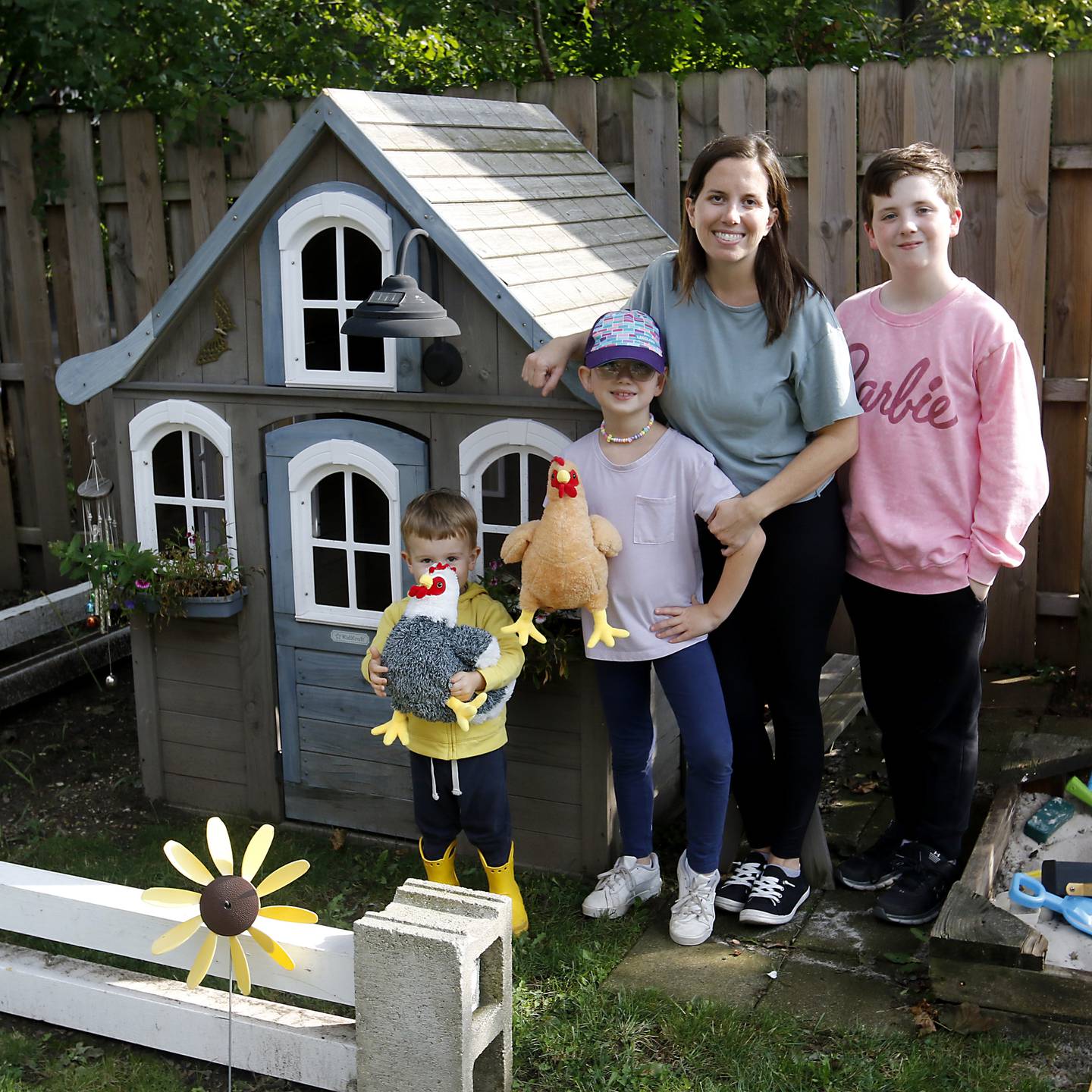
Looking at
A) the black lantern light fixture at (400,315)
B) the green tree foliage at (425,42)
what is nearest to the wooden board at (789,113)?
the green tree foliage at (425,42)

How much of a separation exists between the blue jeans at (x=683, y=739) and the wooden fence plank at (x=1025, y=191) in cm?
220

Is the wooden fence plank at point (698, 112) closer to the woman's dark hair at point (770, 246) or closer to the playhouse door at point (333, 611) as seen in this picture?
the woman's dark hair at point (770, 246)

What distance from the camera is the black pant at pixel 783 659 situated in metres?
3.51

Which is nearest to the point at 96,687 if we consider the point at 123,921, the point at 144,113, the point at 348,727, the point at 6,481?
the point at 6,481

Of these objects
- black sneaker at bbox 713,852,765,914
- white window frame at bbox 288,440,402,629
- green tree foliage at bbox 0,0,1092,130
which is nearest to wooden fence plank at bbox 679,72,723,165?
green tree foliage at bbox 0,0,1092,130

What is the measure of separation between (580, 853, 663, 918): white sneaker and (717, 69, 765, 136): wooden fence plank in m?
2.90

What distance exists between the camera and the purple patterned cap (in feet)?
10.9

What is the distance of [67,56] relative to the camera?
570 centimetres

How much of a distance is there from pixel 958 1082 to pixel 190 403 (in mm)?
2948

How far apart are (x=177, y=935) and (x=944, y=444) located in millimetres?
2182

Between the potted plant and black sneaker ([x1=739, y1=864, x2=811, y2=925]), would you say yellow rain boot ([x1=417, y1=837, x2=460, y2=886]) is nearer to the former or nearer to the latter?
black sneaker ([x1=739, y1=864, x2=811, y2=925])

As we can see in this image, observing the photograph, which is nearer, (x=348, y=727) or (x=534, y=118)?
(x=348, y=727)

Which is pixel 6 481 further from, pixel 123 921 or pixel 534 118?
pixel 123 921

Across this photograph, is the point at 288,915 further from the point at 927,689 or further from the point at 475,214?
the point at 475,214
